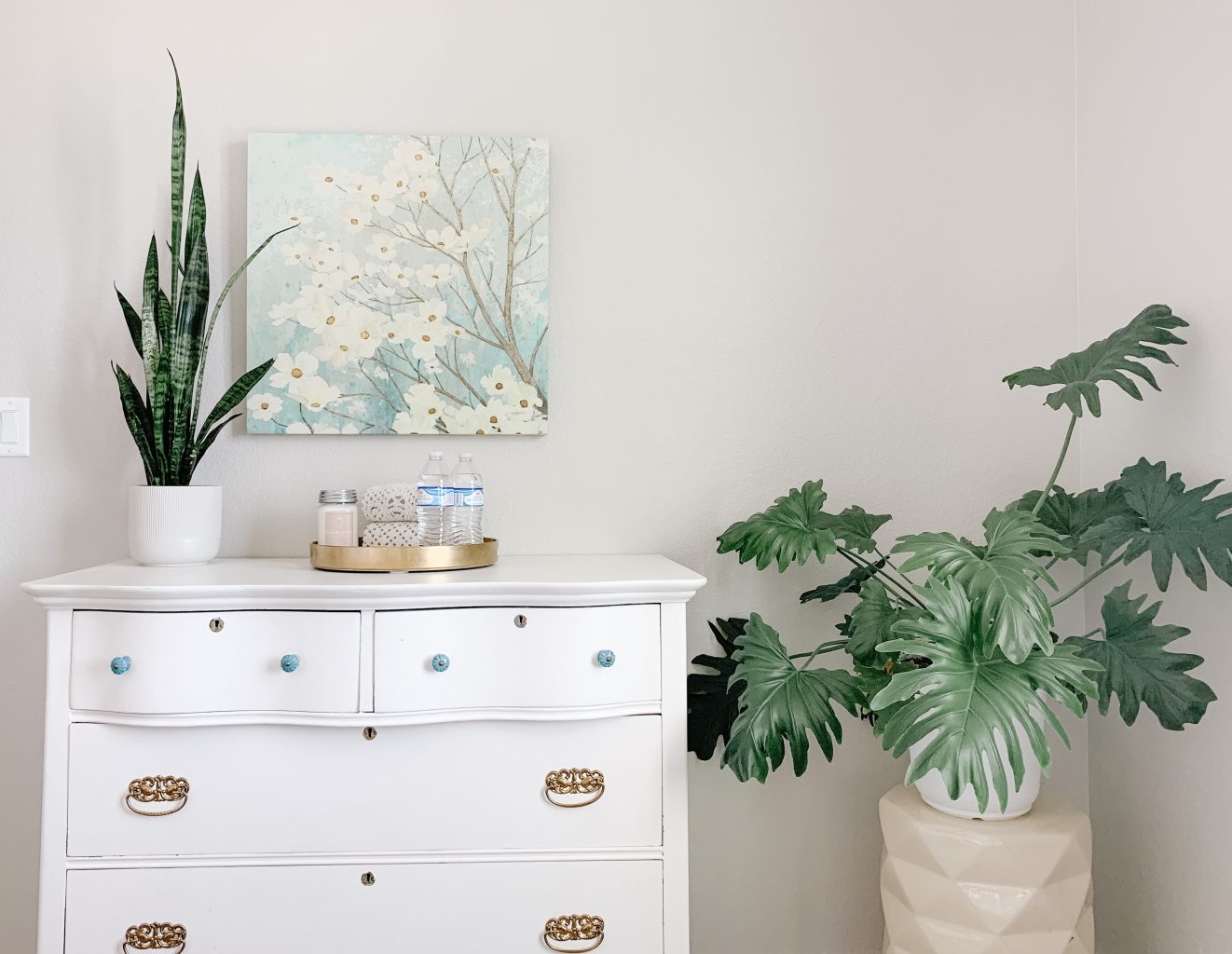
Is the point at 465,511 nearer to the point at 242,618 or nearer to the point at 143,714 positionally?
the point at 242,618

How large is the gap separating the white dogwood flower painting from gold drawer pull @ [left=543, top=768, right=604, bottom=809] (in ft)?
2.54

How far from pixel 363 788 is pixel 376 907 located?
205 millimetres

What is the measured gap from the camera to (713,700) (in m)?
1.80

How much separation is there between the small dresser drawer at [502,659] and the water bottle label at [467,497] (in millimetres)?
253

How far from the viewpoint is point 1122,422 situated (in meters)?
1.89

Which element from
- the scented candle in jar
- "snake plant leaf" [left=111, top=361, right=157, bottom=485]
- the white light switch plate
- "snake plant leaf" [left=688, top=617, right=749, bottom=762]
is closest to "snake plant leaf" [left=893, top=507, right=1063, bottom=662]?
"snake plant leaf" [left=688, top=617, right=749, bottom=762]

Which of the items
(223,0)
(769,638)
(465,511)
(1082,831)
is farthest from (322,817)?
(223,0)

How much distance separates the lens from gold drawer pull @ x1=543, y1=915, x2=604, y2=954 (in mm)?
1495

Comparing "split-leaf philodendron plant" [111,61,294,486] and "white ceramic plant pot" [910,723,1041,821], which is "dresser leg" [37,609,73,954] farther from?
"white ceramic plant pot" [910,723,1041,821]

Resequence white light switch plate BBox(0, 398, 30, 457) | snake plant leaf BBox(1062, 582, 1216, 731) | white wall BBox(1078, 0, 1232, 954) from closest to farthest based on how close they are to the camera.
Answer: snake plant leaf BBox(1062, 582, 1216, 731) < white wall BBox(1078, 0, 1232, 954) < white light switch plate BBox(0, 398, 30, 457)

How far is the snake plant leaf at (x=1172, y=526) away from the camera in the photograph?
143 cm

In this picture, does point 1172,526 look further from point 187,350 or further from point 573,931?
point 187,350

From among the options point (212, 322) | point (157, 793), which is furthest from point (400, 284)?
point (157, 793)

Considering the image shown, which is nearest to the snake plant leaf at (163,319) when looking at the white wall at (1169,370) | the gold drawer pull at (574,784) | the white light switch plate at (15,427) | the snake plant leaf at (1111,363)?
the white light switch plate at (15,427)
